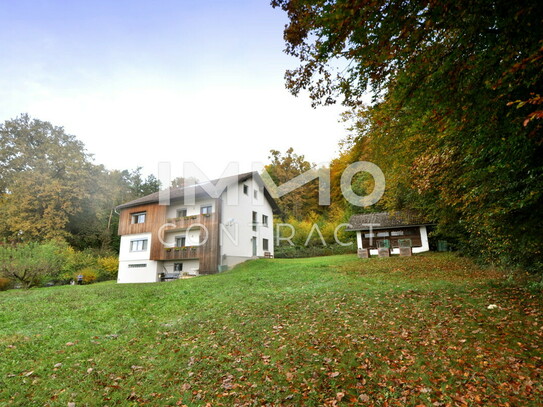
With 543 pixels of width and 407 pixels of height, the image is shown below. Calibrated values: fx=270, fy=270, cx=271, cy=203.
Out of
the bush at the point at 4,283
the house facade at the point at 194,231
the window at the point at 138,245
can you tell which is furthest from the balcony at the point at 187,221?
the bush at the point at 4,283

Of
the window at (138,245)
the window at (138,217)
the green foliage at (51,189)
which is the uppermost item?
the green foliage at (51,189)

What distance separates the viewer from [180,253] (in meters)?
25.0

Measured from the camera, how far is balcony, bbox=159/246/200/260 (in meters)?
24.3

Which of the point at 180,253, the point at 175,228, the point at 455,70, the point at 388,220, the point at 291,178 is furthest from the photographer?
the point at 291,178

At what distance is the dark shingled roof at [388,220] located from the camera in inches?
962

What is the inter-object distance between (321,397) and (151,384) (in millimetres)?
3117

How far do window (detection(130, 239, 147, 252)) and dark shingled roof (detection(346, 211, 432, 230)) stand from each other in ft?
68.6

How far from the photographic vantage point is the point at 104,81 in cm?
1778

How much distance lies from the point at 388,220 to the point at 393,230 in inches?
41.2

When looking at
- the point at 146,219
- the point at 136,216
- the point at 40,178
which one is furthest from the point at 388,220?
the point at 40,178

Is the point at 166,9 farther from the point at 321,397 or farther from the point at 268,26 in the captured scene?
the point at 321,397

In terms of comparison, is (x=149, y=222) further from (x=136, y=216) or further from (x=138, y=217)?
(x=136, y=216)

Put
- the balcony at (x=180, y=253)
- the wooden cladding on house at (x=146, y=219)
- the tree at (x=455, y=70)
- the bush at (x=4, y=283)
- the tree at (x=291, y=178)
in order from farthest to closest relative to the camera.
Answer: the tree at (x=291, y=178) → the wooden cladding on house at (x=146, y=219) → the balcony at (x=180, y=253) → the bush at (x=4, y=283) → the tree at (x=455, y=70)

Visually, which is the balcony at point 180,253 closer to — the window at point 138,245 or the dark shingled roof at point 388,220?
the window at point 138,245
